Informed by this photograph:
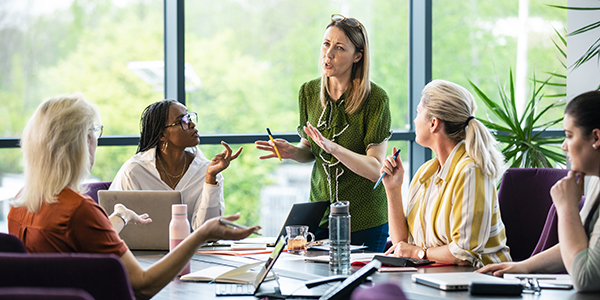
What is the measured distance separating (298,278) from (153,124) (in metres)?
1.33

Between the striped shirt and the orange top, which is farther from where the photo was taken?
the striped shirt

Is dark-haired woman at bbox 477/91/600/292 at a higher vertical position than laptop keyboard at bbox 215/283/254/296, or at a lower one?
higher

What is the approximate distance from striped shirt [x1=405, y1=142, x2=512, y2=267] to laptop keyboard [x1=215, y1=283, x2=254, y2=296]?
801 mm

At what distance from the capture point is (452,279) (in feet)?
5.51

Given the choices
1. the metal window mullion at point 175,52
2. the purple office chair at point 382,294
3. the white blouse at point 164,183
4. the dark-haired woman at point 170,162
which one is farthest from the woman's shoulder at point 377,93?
the purple office chair at point 382,294

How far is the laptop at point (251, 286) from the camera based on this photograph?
1629 millimetres

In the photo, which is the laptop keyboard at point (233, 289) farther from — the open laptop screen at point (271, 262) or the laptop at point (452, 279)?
the laptop at point (452, 279)

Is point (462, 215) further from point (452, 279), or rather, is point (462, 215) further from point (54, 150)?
point (54, 150)

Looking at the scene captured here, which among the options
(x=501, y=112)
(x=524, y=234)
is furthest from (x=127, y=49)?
(x=524, y=234)

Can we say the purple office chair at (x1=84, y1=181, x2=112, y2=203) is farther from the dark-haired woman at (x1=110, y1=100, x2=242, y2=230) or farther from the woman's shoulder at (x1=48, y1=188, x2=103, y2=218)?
the woman's shoulder at (x1=48, y1=188, x2=103, y2=218)

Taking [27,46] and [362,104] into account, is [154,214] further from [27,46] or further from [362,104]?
[27,46]

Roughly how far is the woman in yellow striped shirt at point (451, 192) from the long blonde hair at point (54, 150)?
1.25m

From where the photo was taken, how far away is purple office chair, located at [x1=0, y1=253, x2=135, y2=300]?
3.71 ft

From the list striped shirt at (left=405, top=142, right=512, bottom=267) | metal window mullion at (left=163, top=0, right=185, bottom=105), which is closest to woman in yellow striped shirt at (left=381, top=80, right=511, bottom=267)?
striped shirt at (left=405, top=142, right=512, bottom=267)
